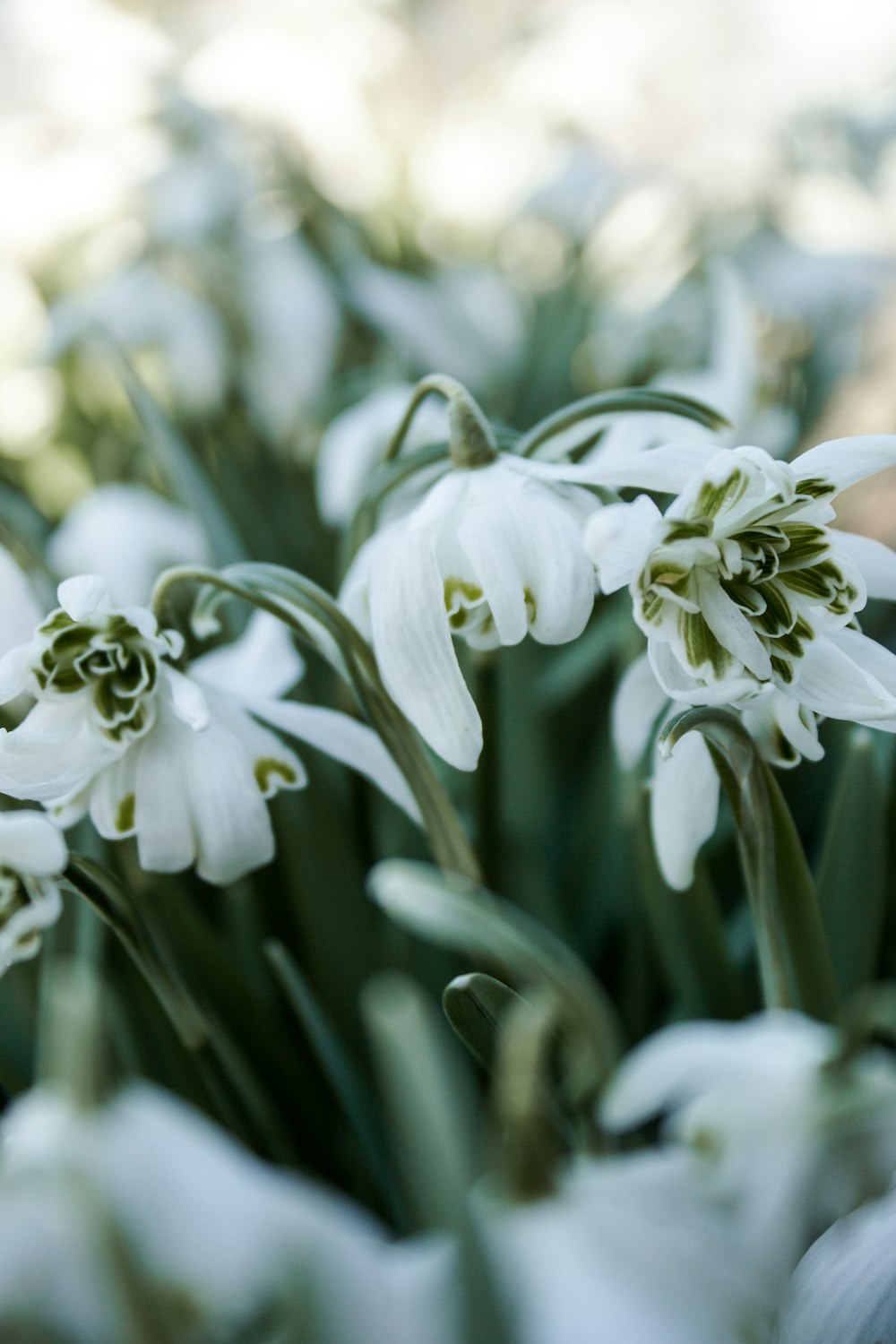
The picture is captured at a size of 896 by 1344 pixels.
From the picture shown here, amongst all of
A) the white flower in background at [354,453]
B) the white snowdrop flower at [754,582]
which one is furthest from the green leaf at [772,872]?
the white flower in background at [354,453]

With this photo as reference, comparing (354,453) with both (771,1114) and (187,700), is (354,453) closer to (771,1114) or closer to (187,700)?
(187,700)

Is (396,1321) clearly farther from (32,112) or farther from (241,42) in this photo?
(32,112)

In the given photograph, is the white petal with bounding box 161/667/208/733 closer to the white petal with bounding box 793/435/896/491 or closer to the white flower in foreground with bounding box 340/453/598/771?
the white flower in foreground with bounding box 340/453/598/771

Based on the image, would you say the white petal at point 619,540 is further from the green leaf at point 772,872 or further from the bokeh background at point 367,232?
the bokeh background at point 367,232

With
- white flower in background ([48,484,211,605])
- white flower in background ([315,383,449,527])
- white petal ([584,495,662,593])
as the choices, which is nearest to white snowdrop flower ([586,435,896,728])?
white petal ([584,495,662,593])

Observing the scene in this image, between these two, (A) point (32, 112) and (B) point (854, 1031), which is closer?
(B) point (854, 1031)

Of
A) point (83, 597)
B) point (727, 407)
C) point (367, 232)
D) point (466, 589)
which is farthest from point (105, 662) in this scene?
point (367, 232)

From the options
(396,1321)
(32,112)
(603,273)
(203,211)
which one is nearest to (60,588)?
(396,1321)

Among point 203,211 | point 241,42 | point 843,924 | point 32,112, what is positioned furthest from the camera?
point 32,112
